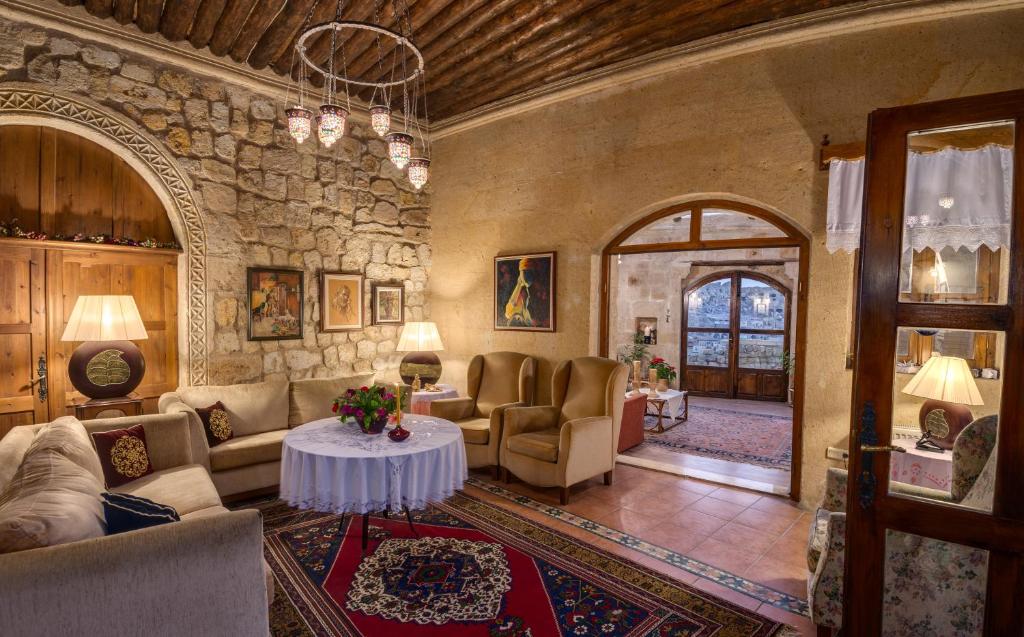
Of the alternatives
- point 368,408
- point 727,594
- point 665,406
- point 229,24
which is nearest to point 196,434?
point 368,408

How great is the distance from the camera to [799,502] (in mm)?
4039

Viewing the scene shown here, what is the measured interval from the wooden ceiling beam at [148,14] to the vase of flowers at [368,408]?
132 inches

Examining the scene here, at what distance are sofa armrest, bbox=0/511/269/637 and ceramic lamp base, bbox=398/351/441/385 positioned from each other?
3.72m

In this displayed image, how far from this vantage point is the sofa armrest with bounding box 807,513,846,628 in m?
2.23

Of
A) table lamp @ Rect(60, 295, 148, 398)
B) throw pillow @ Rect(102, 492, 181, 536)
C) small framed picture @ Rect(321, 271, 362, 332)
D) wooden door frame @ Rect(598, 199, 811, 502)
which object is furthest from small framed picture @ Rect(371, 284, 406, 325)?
throw pillow @ Rect(102, 492, 181, 536)

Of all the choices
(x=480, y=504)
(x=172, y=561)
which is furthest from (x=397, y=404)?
(x=172, y=561)

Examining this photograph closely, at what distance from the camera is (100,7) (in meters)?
3.93

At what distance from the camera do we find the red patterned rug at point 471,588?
8.21ft

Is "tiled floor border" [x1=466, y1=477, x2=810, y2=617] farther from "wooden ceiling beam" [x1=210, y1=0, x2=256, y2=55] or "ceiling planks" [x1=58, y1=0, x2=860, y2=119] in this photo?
"wooden ceiling beam" [x1=210, y1=0, x2=256, y2=55]

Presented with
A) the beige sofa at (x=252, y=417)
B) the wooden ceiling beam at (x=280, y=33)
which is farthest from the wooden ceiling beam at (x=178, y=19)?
the beige sofa at (x=252, y=417)

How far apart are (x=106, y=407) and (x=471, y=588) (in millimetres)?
3177

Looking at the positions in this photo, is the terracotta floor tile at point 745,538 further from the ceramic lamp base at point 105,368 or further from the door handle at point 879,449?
the ceramic lamp base at point 105,368

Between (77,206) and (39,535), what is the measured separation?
3.65 meters

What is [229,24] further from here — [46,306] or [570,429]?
[570,429]
